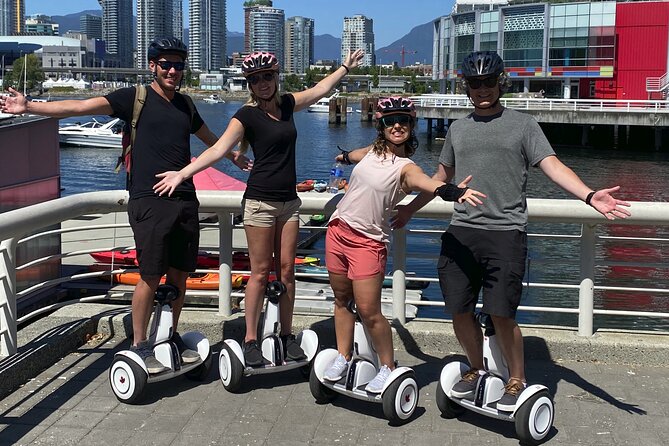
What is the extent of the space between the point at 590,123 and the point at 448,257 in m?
57.5

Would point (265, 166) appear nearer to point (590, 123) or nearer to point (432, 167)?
point (432, 167)

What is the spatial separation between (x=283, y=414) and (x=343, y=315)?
0.61 meters

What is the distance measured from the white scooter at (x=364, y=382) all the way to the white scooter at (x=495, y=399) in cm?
18

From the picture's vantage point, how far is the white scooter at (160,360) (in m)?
4.93

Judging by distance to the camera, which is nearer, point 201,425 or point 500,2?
point 201,425

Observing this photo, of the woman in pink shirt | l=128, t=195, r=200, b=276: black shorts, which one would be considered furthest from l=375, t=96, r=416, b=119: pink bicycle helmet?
l=128, t=195, r=200, b=276: black shorts

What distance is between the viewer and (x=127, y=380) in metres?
4.93

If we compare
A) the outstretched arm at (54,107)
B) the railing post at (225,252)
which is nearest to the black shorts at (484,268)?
the railing post at (225,252)

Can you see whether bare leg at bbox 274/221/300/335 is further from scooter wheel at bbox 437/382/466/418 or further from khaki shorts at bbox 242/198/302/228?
scooter wheel at bbox 437/382/466/418

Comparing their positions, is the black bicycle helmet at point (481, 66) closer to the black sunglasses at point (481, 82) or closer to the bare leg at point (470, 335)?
the black sunglasses at point (481, 82)

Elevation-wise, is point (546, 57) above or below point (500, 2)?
below

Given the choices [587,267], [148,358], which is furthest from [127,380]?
[587,267]

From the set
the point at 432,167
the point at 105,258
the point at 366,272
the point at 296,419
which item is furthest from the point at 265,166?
the point at 432,167

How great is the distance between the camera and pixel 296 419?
4758mm
